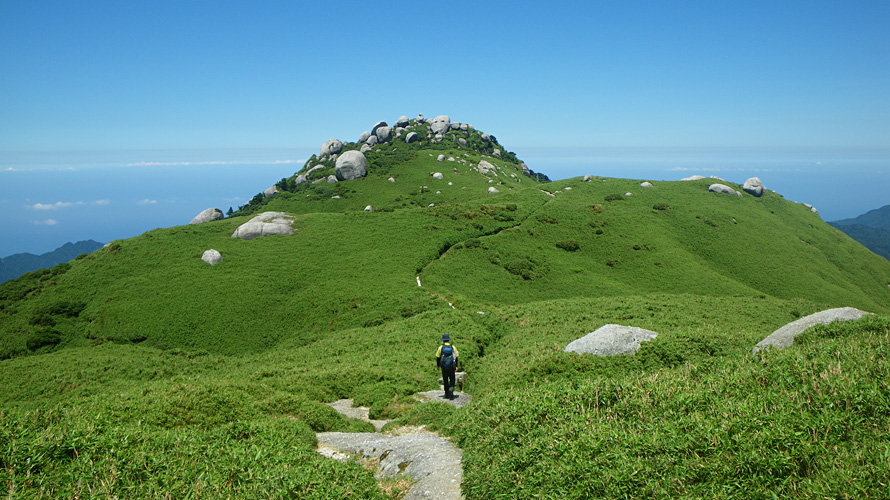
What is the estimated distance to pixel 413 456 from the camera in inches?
485

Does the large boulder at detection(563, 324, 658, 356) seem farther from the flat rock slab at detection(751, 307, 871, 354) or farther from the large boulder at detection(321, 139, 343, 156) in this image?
the large boulder at detection(321, 139, 343, 156)

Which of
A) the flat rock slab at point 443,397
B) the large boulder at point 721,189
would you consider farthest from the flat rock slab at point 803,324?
the large boulder at point 721,189

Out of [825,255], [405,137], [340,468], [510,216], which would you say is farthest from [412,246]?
[405,137]

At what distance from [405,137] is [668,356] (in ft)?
626

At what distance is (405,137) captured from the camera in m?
197

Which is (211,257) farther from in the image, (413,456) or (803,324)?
(803,324)

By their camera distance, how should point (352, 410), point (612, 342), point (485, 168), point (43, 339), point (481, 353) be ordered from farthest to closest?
point (485, 168) < point (43, 339) < point (481, 353) < point (612, 342) < point (352, 410)

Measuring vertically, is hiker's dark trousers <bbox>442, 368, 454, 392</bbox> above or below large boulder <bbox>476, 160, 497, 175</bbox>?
below

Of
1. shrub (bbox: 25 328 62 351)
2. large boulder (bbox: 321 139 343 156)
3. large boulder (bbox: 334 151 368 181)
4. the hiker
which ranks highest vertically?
large boulder (bbox: 321 139 343 156)

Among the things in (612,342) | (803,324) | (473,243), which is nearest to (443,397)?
(612,342)

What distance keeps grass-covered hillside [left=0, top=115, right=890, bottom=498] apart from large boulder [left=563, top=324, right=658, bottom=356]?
144 cm

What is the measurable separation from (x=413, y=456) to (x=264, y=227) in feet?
242

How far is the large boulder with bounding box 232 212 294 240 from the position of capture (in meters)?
75.0

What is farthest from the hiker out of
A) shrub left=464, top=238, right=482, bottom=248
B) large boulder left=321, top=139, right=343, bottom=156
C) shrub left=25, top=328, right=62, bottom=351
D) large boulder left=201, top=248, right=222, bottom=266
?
large boulder left=321, top=139, right=343, bottom=156
